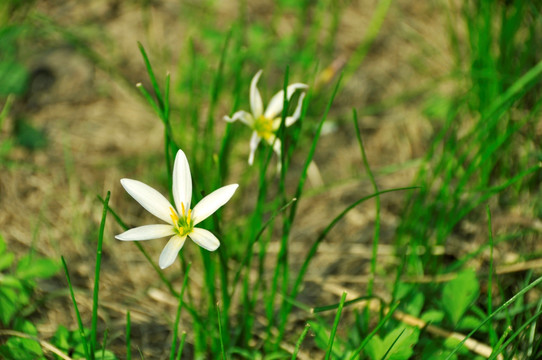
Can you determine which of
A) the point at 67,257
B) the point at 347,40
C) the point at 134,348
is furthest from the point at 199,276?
the point at 347,40

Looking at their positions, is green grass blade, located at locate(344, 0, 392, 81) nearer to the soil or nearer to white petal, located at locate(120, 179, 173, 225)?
the soil

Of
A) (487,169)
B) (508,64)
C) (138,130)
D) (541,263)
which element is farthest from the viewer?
(138,130)

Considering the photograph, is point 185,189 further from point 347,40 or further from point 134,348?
point 347,40

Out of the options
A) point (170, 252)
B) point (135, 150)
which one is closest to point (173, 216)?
point (170, 252)

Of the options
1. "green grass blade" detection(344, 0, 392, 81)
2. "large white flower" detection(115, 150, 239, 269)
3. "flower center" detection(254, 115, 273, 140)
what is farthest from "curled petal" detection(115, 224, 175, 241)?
"green grass blade" detection(344, 0, 392, 81)

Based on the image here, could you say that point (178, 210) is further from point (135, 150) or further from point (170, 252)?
point (135, 150)

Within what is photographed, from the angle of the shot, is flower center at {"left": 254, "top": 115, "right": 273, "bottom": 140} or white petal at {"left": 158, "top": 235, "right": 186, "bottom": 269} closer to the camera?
white petal at {"left": 158, "top": 235, "right": 186, "bottom": 269}

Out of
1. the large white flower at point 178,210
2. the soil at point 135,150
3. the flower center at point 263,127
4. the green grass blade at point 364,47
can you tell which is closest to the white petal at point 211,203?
the large white flower at point 178,210
